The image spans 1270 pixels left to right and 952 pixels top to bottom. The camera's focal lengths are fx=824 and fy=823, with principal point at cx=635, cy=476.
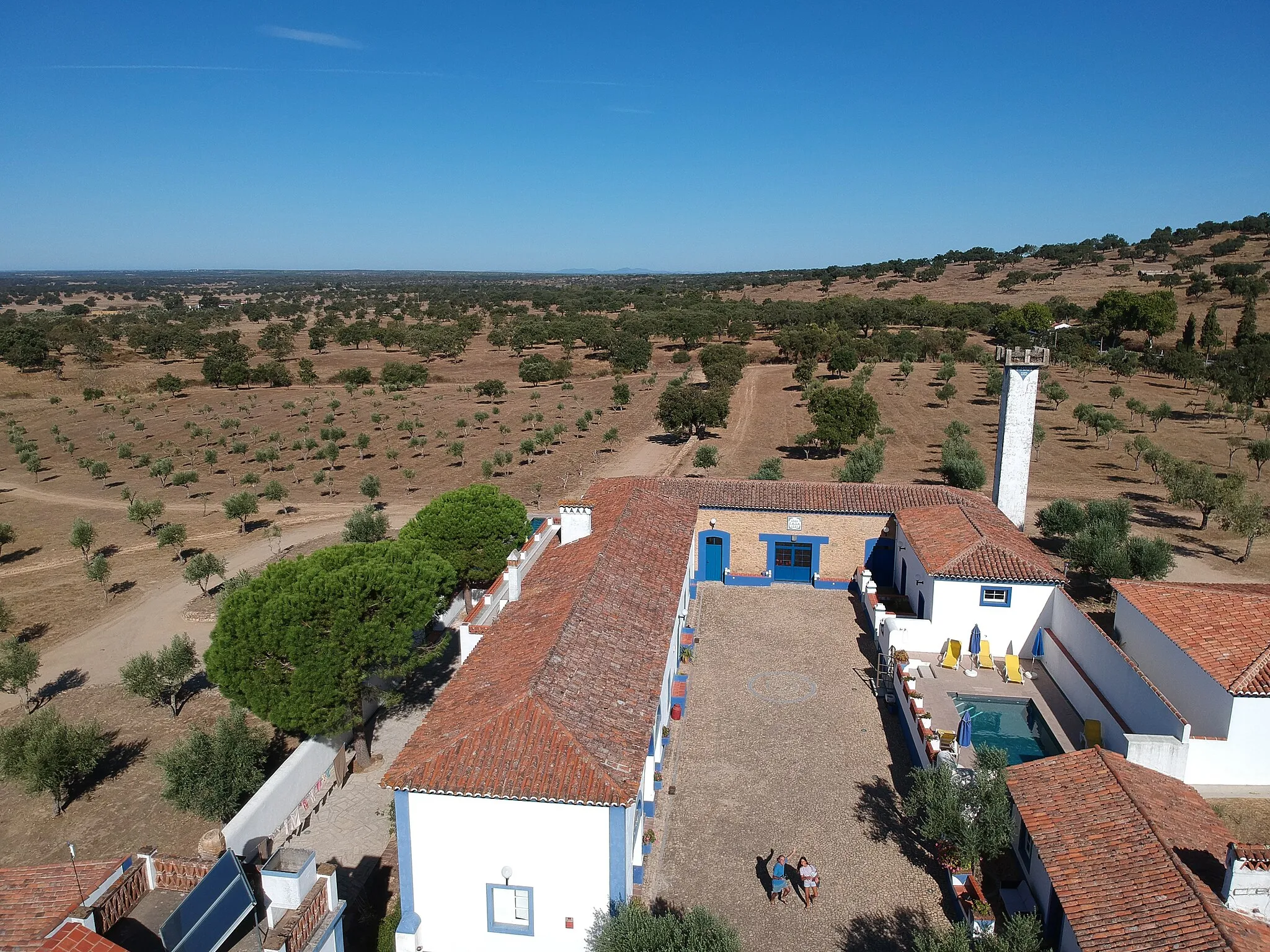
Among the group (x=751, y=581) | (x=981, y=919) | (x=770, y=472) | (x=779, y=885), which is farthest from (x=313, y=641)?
(x=770, y=472)

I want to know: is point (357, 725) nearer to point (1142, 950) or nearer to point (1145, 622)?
point (1142, 950)

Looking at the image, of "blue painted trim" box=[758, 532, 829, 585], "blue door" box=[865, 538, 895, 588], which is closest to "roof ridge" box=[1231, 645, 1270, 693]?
"blue door" box=[865, 538, 895, 588]

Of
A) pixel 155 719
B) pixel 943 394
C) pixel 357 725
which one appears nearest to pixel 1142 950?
pixel 357 725

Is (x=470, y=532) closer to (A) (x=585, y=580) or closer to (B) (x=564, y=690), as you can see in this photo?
(A) (x=585, y=580)

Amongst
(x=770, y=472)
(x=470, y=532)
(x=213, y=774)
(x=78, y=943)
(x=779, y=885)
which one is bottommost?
(x=779, y=885)

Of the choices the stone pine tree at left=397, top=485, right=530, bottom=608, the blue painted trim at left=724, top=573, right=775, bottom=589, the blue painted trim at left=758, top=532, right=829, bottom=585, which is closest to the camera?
the stone pine tree at left=397, top=485, right=530, bottom=608

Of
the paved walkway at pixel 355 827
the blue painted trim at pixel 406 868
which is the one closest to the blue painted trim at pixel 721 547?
the paved walkway at pixel 355 827

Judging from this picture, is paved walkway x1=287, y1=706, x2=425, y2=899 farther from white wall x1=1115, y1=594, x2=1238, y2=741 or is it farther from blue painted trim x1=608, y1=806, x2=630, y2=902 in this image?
white wall x1=1115, y1=594, x2=1238, y2=741
